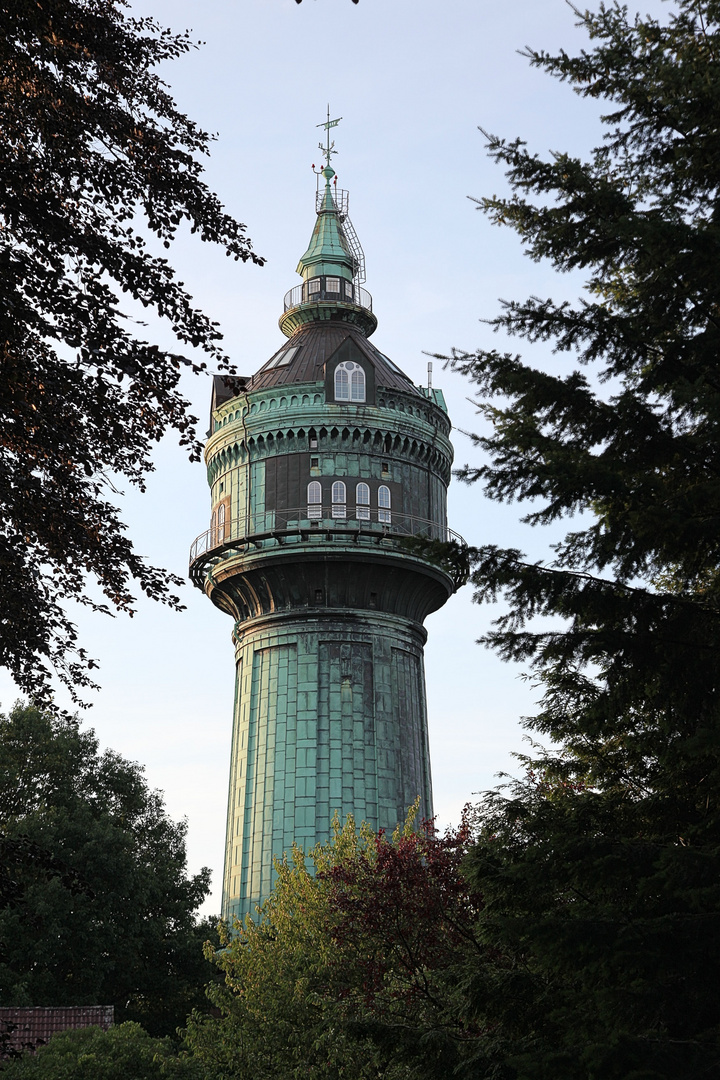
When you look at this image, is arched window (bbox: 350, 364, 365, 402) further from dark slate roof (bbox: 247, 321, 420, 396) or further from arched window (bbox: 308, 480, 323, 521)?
arched window (bbox: 308, 480, 323, 521)

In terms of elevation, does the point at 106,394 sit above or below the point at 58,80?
below

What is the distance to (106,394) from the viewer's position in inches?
445

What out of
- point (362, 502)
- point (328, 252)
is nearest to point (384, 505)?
point (362, 502)

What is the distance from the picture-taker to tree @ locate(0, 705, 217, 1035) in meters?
38.6

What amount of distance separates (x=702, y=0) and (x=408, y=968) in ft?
49.8

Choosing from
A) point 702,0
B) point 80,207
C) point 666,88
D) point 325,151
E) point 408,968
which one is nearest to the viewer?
point 80,207

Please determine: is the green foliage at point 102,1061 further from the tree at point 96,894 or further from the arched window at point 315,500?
the arched window at point 315,500

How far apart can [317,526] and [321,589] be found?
2.11 m

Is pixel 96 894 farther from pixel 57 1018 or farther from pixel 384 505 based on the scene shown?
pixel 384 505

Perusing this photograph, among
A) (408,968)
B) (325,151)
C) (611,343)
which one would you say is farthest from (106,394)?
(325,151)

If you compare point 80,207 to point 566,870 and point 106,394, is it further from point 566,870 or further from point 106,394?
point 566,870

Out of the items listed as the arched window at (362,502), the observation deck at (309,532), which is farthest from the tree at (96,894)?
the arched window at (362,502)

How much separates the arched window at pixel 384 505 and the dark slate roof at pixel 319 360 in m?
3.92

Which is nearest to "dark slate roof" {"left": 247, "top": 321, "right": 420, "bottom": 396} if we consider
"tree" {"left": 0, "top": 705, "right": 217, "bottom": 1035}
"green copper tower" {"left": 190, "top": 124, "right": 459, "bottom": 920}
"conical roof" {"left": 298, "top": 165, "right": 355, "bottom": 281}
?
"green copper tower" {"left": 190, "top": 124, "right": 459, "bottom": 920}
